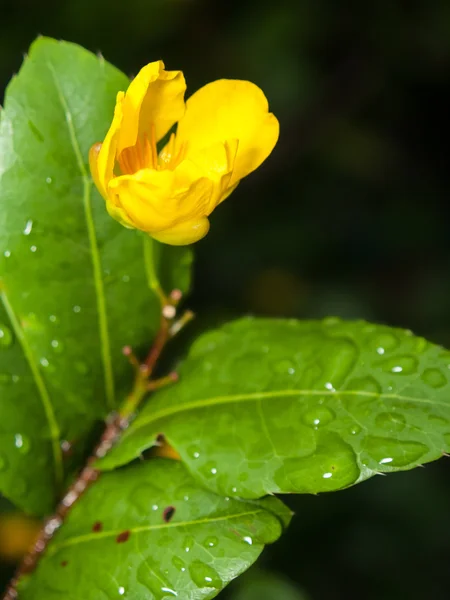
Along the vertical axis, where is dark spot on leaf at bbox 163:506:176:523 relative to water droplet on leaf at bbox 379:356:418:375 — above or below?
below

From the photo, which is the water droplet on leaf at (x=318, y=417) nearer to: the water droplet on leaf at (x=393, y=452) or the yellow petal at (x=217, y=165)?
the water droplet on leaf at (x=393, y=452)

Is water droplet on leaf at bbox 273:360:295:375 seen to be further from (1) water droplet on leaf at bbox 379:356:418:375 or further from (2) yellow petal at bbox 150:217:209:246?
(2) yellow petal at bbox 150:217:209:246

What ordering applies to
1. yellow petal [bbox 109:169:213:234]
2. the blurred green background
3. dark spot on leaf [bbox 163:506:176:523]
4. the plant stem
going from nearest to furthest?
yellow petal [bbox 109:169:213:234], dark spot on leaf [bbox 163:506:176:523], the plant stem, the blurred green background

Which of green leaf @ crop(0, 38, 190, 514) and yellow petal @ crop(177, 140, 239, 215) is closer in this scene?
yellow petal @ crop(177, 140, 239, 215)

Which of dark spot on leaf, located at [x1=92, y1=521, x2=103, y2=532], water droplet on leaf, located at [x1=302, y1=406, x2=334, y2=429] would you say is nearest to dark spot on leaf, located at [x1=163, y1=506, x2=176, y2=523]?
dark spot on leaf, located at [x1=92, y1=521, x2=103, y2=532]

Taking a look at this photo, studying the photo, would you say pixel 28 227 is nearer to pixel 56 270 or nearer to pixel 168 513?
pixel 56 270

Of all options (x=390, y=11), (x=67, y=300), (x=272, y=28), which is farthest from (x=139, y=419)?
(x=390, y=11)

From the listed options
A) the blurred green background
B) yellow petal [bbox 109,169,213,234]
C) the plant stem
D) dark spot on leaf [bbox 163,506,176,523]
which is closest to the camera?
yellow petal [bbox 109,169,213,234]

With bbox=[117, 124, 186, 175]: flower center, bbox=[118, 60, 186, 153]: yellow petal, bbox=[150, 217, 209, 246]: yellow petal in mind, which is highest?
bbox=[118, 60, 186, 153]: yellow petal
